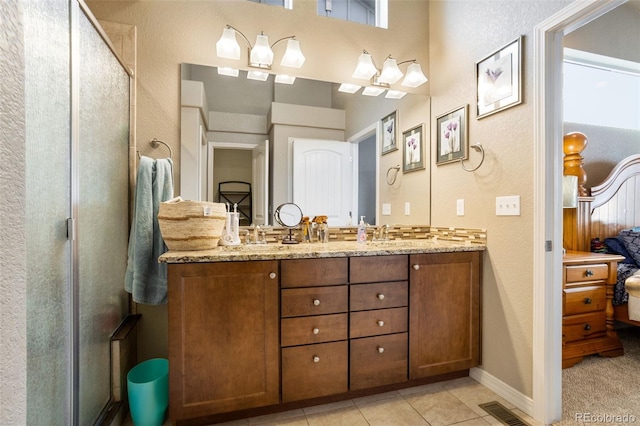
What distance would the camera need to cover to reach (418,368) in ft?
5.87

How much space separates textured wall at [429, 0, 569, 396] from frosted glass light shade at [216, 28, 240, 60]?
1561mm

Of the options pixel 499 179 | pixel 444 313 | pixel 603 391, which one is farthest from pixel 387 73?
pixel 603 391

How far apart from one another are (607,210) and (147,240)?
12.6ft

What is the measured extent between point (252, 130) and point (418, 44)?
1.55 meters

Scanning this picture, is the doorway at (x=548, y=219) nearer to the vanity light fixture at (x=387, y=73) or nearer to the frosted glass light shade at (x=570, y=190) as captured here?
the vanity light fixture at (x=387, y=73)

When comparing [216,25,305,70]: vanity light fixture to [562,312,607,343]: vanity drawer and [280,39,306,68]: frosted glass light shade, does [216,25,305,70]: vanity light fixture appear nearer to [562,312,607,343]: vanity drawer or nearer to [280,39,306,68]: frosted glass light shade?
[280,39,306,68]: frosted glass light shade

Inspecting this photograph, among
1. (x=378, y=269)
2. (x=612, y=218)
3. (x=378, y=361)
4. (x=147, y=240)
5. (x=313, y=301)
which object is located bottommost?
(x=378, y=361)

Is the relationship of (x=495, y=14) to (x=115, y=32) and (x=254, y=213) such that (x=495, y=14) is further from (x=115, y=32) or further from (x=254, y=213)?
(x=115, y=32)

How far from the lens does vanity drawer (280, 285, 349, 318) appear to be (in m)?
1.57

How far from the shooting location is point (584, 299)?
2201 millimetres

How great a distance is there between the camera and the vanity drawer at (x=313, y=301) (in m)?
1.57

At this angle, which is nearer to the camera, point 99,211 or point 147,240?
point 99,211

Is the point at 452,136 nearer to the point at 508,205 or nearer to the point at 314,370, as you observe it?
the point at 508,205

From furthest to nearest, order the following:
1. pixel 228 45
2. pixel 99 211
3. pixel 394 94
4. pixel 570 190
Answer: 1. pixel 570 190
2. pixel 394 94
3. pixel 228 45
4. pixel 99 211
